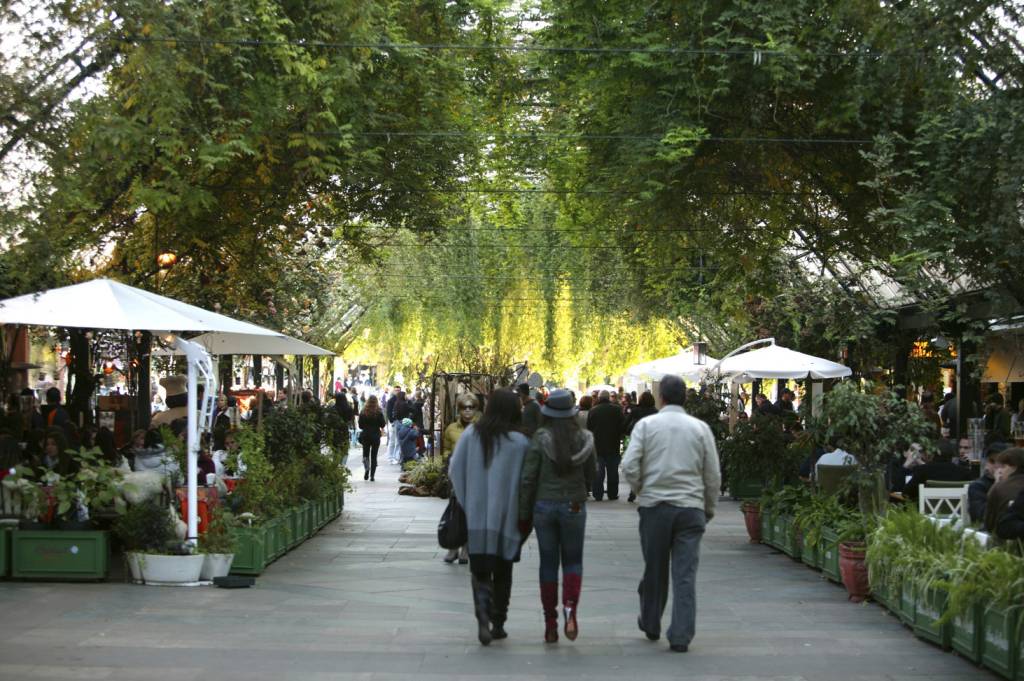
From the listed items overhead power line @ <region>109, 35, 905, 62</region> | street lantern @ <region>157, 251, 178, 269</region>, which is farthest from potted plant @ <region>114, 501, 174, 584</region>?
street lantern @ <region>157, 251, 178, 269</region>

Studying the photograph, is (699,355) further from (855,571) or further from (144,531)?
(144,531)

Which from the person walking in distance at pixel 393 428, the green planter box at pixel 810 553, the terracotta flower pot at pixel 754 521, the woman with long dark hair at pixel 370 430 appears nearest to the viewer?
the green planter box at pixel 810 553

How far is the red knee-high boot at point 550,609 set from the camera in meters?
8.83

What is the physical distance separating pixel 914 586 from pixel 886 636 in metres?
0.48

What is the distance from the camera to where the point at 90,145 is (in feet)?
44.9

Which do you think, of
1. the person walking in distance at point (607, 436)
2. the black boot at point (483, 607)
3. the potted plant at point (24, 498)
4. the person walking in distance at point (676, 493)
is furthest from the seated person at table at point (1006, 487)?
the person walking in distance at point (607, 436)

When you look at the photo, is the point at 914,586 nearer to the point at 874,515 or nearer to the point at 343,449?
the point at 874,515

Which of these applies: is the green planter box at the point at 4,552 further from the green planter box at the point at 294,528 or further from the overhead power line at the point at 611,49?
the overhead power line at the point at 611,49

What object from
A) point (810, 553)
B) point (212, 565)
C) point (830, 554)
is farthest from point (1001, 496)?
point (212, 565)

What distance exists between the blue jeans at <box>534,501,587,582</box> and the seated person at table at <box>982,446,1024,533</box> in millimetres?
2617

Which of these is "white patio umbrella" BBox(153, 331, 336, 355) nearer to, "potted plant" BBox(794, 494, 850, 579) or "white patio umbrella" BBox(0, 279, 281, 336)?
"white patio umbrella" BBox(0, 279, 281, 336)

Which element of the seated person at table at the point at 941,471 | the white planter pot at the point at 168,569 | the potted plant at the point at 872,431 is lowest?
the white planter pot at the point at 168,569

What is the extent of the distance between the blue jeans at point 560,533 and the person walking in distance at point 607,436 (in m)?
12.9

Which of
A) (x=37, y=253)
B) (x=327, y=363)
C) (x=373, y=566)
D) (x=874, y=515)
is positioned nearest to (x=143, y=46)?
(x=37, y=253)
